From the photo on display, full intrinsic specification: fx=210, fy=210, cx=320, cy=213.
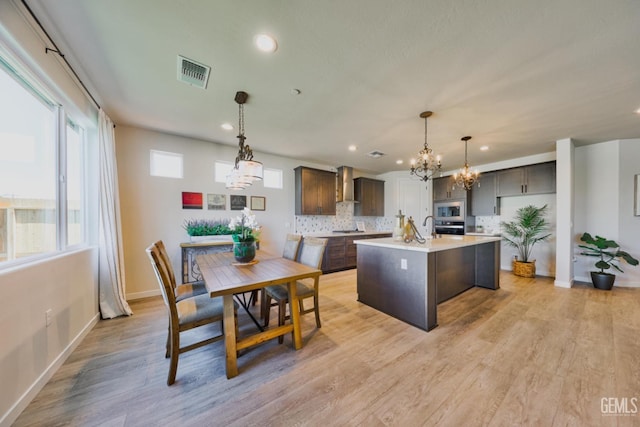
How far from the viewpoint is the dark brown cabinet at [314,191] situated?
15.5 ft

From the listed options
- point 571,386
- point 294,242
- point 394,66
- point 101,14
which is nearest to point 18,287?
point 101,14

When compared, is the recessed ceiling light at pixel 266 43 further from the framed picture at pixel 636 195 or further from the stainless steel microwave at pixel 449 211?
the framed picture at pixel 636 195

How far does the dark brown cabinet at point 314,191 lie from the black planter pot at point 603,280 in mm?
4829

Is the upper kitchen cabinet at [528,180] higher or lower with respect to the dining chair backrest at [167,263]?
higher

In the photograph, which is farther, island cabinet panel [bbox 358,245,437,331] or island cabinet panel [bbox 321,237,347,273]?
island cabinet panel [bbox 321,237,347,273]

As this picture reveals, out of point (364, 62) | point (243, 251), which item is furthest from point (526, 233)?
point (243, 251)

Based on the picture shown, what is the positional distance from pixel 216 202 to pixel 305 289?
2584 millimetres

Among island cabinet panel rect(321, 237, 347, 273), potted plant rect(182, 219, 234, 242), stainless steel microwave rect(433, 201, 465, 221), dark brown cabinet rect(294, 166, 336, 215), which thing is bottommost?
island cabinet panel rect(321, 237, 347, 273)

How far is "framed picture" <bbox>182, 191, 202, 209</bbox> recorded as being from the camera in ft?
11.8

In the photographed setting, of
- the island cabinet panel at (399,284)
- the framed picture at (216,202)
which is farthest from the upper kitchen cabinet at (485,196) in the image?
the framed picture at (216,202)

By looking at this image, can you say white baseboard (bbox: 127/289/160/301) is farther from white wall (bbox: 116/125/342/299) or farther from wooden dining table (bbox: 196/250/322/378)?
wooden dining table (bbox: 196/250/322/378)

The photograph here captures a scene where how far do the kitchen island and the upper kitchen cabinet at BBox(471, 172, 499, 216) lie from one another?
6.28 ft

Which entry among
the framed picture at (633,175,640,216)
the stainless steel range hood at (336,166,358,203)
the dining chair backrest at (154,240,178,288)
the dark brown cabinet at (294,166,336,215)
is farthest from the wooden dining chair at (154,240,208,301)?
the framed picture at (633,175,640,216)

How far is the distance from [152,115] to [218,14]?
211cm
